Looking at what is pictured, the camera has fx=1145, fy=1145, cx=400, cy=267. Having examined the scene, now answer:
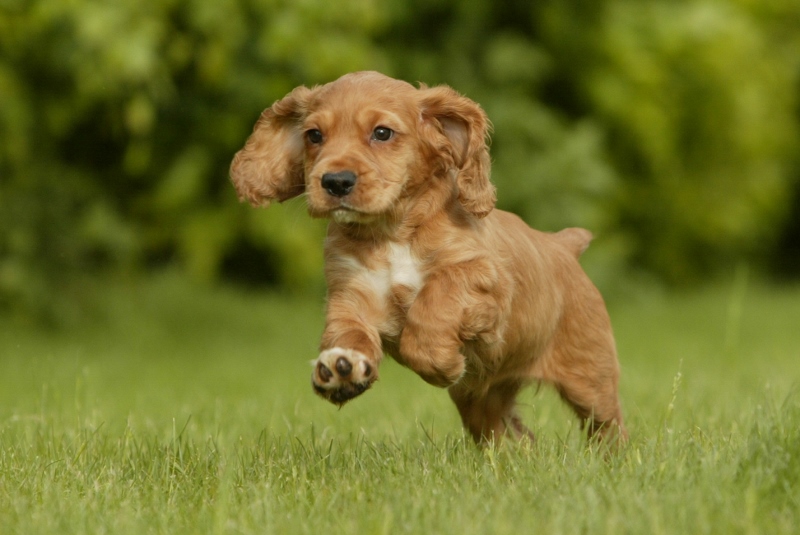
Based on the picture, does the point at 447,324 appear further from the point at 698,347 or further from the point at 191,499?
the point at 698,347

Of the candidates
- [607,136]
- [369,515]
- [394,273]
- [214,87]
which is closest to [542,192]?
[607,136]

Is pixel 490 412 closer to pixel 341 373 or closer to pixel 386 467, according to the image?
pixel 386 467

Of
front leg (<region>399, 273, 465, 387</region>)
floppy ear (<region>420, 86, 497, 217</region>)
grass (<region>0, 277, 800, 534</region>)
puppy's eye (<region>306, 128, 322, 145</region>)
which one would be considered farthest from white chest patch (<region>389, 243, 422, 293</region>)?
grass (<region>0, 277, 800, 534</region>)

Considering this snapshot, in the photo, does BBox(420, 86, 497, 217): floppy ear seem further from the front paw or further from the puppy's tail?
the puppy's tail

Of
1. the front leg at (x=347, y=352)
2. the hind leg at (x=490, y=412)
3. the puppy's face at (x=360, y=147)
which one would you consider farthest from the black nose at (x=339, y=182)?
the hind leg at (x=490, y=412)

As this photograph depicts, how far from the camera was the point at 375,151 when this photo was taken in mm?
3627

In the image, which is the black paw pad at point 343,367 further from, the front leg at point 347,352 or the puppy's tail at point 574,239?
the puppy's tail at point 574,239

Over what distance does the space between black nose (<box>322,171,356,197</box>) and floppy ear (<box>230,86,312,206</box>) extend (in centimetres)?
54

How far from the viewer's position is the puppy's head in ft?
11.5

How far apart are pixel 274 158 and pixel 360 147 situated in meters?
A: 0.50

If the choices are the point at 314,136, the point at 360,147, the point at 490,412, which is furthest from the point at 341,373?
the point at 490,412

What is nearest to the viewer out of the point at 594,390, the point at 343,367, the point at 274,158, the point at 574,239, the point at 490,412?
the point at 343,367

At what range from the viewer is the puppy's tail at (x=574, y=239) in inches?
179

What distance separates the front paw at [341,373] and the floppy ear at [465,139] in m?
0.73
